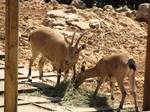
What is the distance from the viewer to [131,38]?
15922 millimetres

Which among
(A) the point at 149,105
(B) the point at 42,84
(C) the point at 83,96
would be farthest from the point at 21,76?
(A) the point at 149,105

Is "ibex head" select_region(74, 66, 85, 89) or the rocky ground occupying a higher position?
the rocky ground

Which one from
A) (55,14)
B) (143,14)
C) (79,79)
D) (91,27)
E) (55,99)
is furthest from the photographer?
(143,14)

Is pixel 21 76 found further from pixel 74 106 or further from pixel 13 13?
pixel 13 13

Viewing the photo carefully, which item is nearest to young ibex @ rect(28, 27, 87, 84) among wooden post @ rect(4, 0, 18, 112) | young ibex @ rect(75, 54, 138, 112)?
young ibex @ rect(75, 54, 138, 112)

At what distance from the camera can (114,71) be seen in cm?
1037

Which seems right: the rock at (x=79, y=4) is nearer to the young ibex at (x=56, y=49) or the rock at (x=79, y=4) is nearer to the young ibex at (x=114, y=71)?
the young ibex at (x=56, y=49)

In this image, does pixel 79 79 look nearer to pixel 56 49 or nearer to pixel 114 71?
pixel 56 49

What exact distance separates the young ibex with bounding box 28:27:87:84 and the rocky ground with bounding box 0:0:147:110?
→ 114 cm

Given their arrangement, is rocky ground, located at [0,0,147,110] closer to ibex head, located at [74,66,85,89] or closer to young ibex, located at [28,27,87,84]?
Result: young ibex, located at [28,27,87,84]

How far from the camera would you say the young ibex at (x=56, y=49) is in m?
11.0

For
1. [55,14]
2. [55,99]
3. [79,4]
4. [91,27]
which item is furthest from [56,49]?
[79,4]

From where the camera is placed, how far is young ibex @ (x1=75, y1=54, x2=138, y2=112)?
Answer: 10.0m

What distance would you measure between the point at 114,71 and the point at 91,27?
18.1 ft
